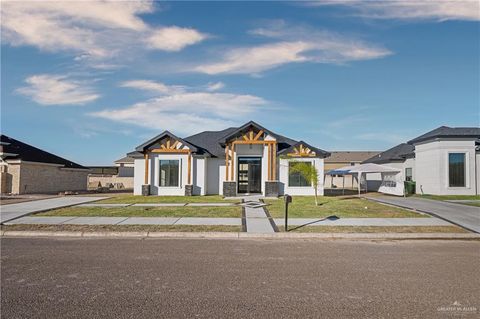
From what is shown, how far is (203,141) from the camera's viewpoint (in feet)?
96.1

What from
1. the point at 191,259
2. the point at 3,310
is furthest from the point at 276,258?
the point at 3,310

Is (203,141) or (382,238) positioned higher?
(203,141)

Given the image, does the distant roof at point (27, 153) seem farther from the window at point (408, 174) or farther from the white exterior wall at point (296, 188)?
the window at point (408, 174)

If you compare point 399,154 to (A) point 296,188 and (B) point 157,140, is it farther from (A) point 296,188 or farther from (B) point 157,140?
(B) point 157,140

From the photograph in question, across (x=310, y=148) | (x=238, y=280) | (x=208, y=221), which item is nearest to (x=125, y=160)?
(x=310, y=148)

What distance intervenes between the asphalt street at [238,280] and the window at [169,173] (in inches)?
650

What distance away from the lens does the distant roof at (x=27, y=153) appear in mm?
29875

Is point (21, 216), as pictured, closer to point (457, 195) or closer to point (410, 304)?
point (410, 304)

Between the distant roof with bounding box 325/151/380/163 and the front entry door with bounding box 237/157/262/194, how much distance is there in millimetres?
38839

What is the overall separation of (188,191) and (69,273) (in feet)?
61.5

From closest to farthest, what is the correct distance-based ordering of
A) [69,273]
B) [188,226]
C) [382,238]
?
[69,273] → [382,238] → [188,226]

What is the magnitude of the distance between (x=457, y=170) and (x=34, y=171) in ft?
110

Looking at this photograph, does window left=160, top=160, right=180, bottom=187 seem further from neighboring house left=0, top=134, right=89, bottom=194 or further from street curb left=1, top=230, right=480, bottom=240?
street curb left=1, top=230, right=480, bottom=240

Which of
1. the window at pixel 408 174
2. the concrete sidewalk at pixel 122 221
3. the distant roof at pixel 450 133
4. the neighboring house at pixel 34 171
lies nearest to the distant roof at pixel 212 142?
the distant roof at pixel 450 133
